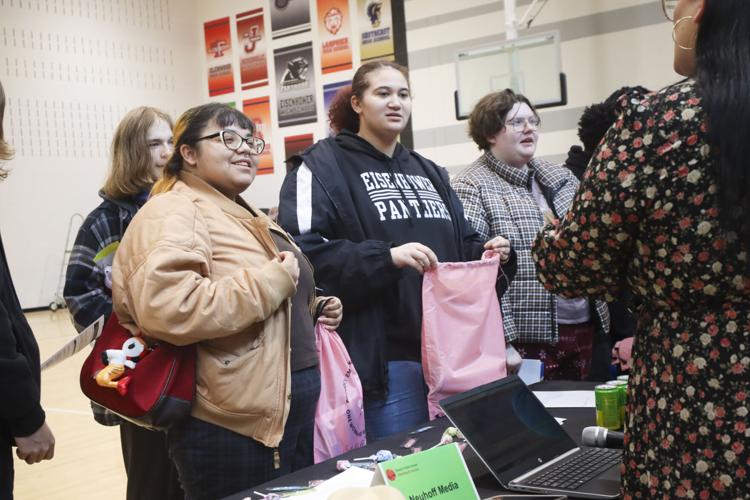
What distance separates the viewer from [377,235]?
2400 millimetres

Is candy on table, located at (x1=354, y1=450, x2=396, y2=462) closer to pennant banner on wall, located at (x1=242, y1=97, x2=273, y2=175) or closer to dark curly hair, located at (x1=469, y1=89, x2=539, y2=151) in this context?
dark curly hair, located at (x1=469, y1=89, x2=539, y2=151)

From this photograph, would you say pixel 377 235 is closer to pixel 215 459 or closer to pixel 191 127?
pixel 191 127

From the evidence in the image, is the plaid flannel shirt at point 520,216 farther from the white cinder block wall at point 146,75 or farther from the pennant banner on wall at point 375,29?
the pennant banner on wall at point 375,29

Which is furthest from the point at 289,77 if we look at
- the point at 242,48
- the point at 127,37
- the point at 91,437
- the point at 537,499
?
the point at 537,499

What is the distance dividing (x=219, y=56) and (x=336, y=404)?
11.2 m

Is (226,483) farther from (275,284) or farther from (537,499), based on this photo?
(537,499)

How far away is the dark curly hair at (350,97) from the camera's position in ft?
8.54

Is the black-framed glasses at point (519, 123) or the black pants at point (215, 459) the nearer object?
the black pants at point (215, 459)

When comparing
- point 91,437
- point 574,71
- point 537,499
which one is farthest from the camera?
point 574,71

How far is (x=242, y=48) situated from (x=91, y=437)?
837cm

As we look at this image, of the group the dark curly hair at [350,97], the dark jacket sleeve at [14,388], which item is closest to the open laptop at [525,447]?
the dark jacket sleeve at [14,388]

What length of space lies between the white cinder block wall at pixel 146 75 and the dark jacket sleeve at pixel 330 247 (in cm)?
653

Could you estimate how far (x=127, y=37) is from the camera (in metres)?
12.1

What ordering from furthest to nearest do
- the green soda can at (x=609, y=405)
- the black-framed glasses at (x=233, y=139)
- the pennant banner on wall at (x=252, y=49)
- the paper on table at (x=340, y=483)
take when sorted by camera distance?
1. the pennant banner on wall at (x=252, y=49)
2. the black-framed glasses at (x=233, y=139)
3. the green soda can at (x=609, y=405)
4. the paper on table at (x=340, y=483)
